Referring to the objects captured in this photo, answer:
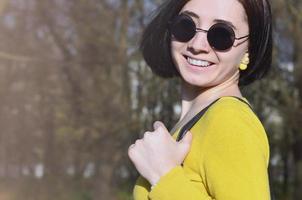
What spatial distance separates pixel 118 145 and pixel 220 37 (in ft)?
21.0

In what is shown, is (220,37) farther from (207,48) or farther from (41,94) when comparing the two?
(41,94)

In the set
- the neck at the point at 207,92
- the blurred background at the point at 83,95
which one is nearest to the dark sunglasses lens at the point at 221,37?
the neck at the point at 207,92

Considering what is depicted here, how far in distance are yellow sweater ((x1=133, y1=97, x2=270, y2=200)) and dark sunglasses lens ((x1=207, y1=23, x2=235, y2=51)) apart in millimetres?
137

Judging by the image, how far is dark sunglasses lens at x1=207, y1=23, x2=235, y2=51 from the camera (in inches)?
53.7

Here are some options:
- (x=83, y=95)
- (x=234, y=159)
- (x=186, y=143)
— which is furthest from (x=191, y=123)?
(x=83, y=95)

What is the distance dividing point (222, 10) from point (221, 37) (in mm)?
67

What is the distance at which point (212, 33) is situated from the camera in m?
1.38

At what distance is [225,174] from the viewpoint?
119 cm

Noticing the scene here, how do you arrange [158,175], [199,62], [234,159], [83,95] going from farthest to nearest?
[83,95]
[199,62]
[158,175]
[234,159]

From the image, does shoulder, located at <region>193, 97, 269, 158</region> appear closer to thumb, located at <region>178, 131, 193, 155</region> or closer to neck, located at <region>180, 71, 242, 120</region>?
thumb, located at <region>178, 131, 193, 155</region>

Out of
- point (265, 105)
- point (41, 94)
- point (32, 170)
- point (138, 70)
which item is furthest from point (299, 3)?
point (32, 170)

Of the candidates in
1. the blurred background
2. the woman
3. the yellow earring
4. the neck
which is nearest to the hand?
the woman

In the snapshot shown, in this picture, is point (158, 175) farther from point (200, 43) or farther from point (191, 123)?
point (200, 43)

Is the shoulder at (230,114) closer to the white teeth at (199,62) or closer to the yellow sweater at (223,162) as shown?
the yellow sweater at (223,162)
